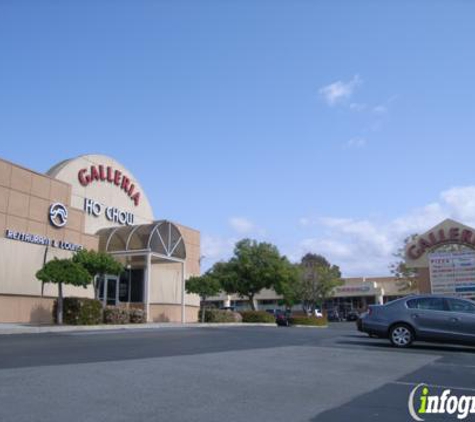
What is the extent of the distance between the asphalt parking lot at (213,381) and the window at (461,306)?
5.94 feet

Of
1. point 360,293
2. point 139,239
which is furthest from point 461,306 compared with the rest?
point 360,293

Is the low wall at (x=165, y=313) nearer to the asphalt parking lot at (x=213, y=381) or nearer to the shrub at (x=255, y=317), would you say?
the shrub at (x=255, y=317)

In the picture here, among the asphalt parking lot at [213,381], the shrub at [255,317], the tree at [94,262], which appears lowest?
the asphalt parking lot at [213,381]

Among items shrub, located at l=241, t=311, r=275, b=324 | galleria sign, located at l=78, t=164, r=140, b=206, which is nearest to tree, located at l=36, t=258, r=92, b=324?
galleria sign, located at l=78, t=164, r=140, b=206

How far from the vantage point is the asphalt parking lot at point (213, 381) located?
6.19 meters

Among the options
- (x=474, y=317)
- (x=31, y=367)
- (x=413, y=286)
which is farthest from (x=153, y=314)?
(x=413, y=286)

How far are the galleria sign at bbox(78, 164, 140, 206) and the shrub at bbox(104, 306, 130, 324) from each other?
817 centimetres

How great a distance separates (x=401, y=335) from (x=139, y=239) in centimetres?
1658

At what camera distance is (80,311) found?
22.1 meters

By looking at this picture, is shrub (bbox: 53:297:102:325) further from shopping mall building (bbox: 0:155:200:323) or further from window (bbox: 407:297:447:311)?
window (bbox: 407:297:447:311)

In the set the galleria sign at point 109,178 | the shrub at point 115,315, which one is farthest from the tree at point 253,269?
the shrub at point 115,315

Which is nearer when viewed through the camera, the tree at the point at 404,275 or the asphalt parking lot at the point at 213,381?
the asphalt parking lot at the point at 213,381

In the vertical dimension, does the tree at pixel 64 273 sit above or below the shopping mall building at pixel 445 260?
below

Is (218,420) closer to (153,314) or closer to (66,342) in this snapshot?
(66,342)
